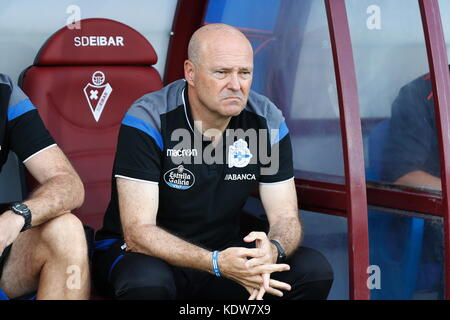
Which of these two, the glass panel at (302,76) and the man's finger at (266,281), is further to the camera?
the glass panel at (302,76)

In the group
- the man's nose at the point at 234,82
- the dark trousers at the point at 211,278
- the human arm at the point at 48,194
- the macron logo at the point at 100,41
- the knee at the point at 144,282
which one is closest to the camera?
the human arm at the point at 48,194

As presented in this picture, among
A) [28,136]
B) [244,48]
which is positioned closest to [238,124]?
[244,48]

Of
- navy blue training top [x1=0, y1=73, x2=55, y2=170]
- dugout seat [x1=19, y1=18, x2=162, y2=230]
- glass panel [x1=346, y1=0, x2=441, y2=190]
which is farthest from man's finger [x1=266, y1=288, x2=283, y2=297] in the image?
dugout seat [x1=19, y1=18, x2=162, y2=230]

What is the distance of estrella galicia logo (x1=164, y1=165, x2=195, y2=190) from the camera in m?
2.19

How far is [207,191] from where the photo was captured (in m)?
2.21

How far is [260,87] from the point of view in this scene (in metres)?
2.82

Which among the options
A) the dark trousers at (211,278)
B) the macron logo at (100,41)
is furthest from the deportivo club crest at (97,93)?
the dark trousers at (211,278)

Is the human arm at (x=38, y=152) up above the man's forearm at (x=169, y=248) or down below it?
above

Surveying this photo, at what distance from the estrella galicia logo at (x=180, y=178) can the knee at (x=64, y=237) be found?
1.15 feet

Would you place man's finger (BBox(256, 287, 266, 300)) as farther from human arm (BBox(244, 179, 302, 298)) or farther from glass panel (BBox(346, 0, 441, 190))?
glass panel (BBox(346, 0, 441, 190))

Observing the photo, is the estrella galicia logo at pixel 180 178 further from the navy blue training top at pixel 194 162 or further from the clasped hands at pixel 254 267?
the clasped hands at pixel 254 267

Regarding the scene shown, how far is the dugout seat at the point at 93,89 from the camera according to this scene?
262 cm

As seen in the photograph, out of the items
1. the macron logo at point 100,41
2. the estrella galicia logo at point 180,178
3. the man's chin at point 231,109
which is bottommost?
the estrella galicia logo at point 180,178
